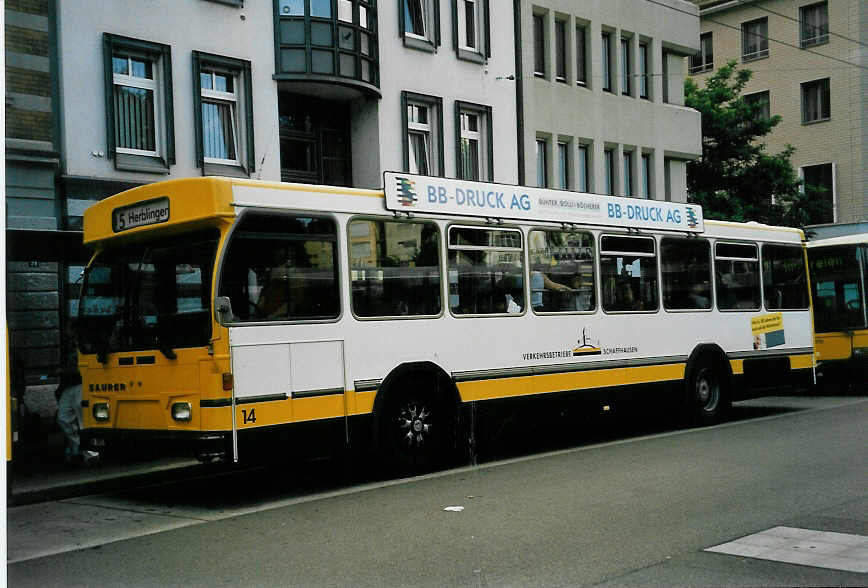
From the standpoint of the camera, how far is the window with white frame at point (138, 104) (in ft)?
55.2

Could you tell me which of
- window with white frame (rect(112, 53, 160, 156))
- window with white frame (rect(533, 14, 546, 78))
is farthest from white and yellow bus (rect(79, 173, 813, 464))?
window with white frame (rect(533, 14, 546, 78))

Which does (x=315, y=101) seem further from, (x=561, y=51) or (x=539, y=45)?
(x=561, y=51)

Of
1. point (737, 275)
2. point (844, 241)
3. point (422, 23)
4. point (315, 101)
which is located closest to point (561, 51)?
point (422, 23)

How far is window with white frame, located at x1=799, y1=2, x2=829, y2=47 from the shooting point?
41188 mm

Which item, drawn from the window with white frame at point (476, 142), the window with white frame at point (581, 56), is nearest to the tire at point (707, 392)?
the window with white frame at point (476, 142)

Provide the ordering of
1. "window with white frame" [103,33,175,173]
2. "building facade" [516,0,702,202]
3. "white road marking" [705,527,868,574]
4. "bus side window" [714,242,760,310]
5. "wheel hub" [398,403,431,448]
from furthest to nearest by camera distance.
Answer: "building facade" [516,0,702,202], "window with white frame" [103,33,175,173], "bus side window" [714,242,760,310], "wheel hub" [398,403,431,448], "white road marking" [705,527,868,574]

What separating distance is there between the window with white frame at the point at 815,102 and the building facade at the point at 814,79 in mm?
39

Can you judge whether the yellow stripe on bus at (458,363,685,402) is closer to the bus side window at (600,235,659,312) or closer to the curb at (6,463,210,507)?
the bus side window at (600,235,659,312)

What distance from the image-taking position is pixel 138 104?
17.5 m

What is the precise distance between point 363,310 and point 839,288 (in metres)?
13.1

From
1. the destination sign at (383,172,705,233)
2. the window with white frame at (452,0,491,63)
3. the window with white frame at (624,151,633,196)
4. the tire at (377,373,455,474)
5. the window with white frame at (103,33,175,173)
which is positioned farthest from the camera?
the window with white frame at (624,151,633,196)

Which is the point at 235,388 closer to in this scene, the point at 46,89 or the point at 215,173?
the point at 46,89

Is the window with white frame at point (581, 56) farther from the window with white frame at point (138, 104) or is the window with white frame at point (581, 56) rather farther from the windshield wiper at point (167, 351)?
the windshield wiper at point (167, 351)

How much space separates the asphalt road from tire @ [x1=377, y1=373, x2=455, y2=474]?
0.94ft
